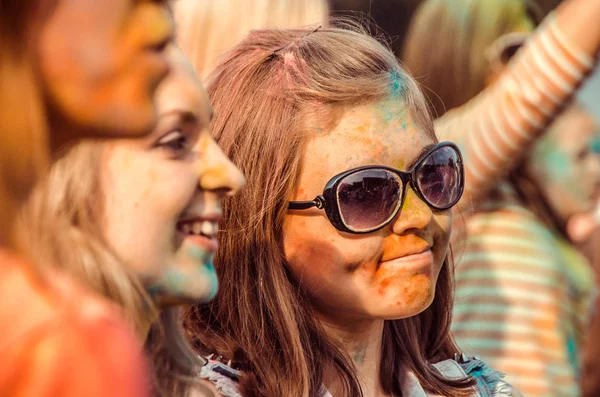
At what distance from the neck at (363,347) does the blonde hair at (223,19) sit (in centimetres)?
116

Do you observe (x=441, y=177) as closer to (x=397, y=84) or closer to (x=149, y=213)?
(x=397, y=84)

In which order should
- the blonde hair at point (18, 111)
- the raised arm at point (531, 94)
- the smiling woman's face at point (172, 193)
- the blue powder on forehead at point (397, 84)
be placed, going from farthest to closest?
the raised arm at point (531, 94) < the blue powder on forehead at point (397, 84) < the smiling woman's face at point (172, 193) < the blonde hair at point (18, 111)

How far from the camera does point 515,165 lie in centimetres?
262

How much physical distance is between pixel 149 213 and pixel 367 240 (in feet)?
2.18

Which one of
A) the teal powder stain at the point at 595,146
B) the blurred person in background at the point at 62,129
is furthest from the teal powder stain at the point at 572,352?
the blurred person in background at the point at 62,129

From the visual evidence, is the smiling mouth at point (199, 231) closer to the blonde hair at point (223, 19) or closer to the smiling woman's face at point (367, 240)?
the smiling woman's face at point (367, 240)

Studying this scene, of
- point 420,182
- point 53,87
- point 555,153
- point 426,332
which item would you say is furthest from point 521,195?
point 53,87

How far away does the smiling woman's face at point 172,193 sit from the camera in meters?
0.90

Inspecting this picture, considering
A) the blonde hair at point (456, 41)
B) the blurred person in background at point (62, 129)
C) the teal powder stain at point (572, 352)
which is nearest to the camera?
the blurred person in background at point (62, 129)

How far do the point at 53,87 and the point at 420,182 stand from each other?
0.89 meters

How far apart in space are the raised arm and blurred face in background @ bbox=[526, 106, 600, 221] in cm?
37

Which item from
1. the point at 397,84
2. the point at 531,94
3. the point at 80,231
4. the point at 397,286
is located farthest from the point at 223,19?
the point at 80,231

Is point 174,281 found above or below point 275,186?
above

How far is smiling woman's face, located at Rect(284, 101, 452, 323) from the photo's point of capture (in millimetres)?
1534
